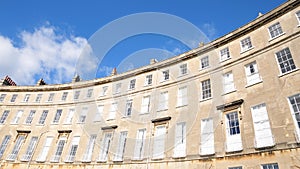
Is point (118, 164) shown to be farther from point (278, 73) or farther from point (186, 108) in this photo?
point (278, 73)

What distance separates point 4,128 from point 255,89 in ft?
107

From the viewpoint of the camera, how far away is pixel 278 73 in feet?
49.3

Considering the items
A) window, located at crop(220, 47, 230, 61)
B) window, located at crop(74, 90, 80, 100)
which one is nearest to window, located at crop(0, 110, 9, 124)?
window, located at crop(74, 90, 80, 100)

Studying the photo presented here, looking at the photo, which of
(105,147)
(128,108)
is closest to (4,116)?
(105,147)

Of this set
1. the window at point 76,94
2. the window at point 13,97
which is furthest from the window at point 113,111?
the window at point 13,97

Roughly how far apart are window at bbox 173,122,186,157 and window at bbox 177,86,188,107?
2.20 meters

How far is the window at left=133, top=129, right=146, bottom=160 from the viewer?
65.1ft

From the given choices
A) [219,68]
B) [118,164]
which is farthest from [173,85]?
[118,164]

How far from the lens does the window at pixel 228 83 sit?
17503 millimetres

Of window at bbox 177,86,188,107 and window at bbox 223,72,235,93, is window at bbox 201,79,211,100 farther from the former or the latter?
window at bbox 177,86,188,107

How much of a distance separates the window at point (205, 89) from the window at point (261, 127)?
4.40 m

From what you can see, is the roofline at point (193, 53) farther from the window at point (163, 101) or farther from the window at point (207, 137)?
the window at point (207, 137)

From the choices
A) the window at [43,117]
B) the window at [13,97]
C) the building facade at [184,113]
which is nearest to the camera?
the building facade at [184,113]

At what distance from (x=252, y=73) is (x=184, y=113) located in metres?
6.78
